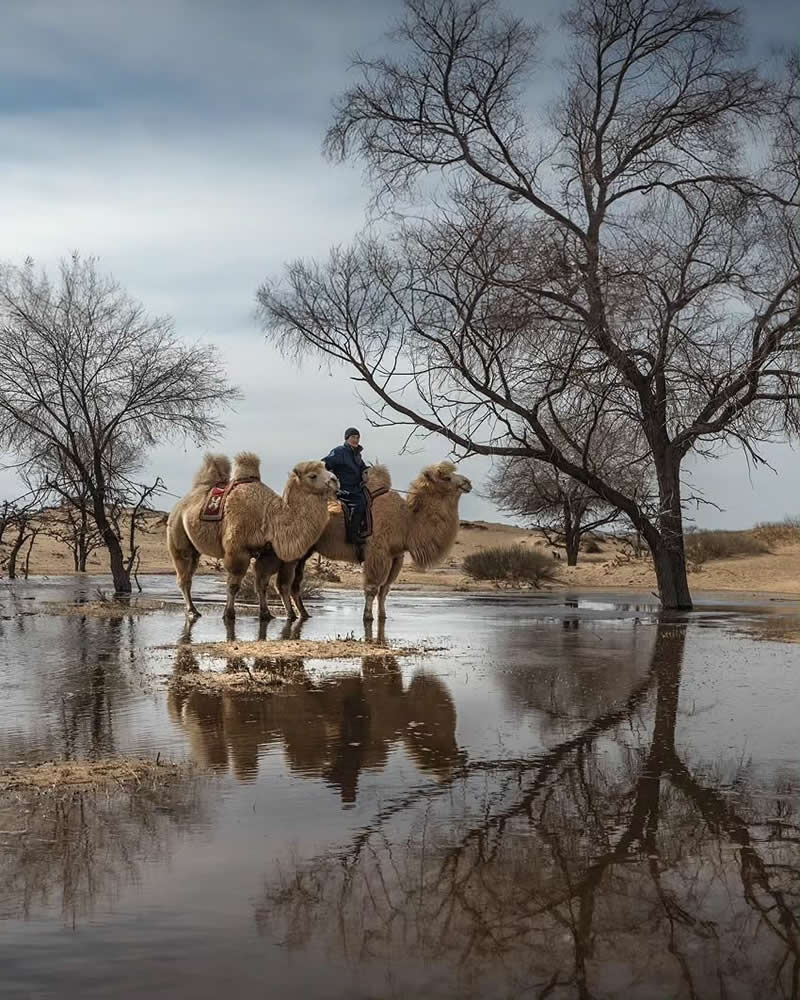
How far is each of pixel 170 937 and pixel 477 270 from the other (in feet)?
56.1

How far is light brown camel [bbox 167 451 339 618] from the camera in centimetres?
1545

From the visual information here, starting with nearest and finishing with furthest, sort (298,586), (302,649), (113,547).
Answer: (302,649) → (298,586) → (113,547)

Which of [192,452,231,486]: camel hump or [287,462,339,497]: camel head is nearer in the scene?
[287,462,339,497]: camel head

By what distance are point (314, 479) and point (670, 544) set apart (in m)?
8.97

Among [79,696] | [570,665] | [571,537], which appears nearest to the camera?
[79,696]

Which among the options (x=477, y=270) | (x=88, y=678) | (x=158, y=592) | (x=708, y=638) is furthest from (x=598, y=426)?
(x=88, y=678)

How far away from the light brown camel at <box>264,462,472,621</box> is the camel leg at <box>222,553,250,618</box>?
0.42m

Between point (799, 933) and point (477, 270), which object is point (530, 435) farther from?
point (799, 933)

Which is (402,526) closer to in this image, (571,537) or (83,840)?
(83,840)

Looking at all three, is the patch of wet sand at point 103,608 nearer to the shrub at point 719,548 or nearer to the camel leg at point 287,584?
the camel leg at point 287,584

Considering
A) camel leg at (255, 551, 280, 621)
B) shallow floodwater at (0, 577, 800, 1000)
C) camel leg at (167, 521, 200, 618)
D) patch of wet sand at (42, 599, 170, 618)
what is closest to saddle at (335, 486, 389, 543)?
camel leg at (255, 551, 280, 621)

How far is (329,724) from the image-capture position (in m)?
7.45

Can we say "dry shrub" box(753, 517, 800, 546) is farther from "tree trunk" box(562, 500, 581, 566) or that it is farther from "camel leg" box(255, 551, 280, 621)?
"camel leg" box(255, 551, 280, 621)

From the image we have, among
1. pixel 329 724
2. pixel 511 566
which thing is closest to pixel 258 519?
pixel 329 724
